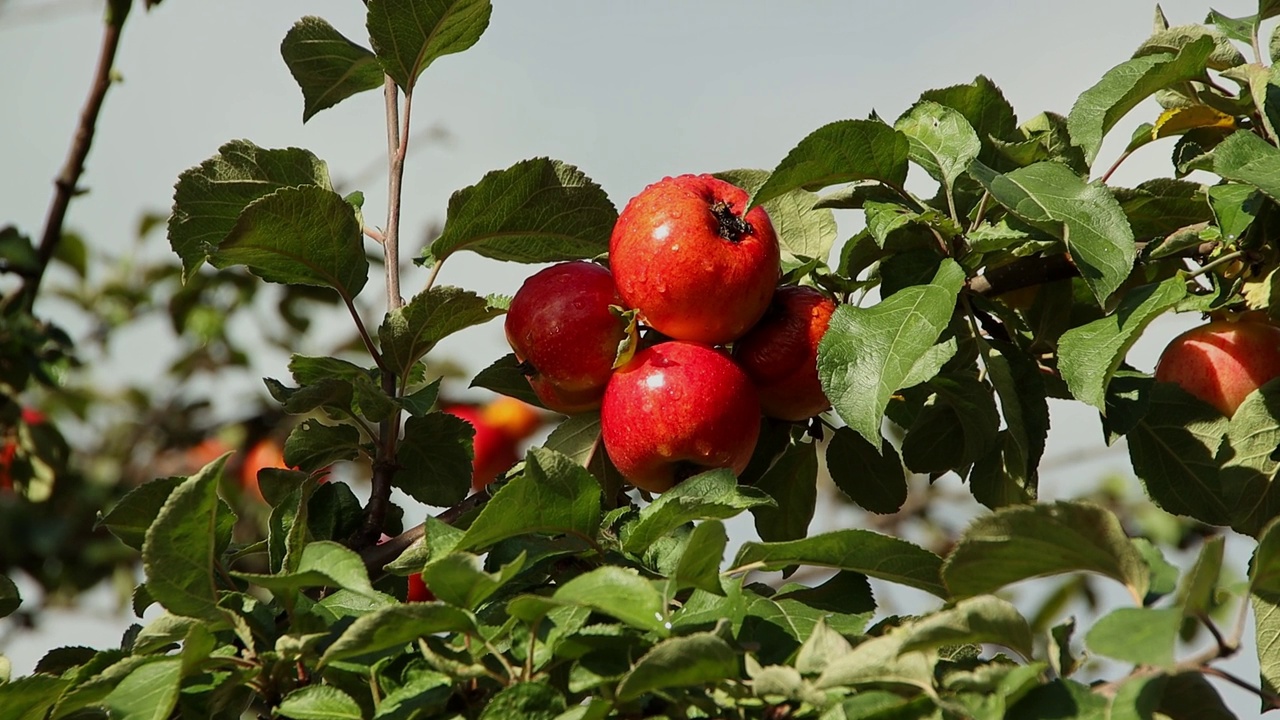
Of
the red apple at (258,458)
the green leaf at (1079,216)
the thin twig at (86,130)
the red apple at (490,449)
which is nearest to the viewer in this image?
the green leaf at (1079,216)

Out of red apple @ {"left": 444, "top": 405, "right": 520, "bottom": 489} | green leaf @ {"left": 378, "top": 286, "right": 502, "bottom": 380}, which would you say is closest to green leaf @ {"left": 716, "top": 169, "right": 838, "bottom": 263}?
green leaf @ {"left": 378, "top": 286, "right": 502, "bottom": 380}

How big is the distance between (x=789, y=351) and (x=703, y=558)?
399 millimetres

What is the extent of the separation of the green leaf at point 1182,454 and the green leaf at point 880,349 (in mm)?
355

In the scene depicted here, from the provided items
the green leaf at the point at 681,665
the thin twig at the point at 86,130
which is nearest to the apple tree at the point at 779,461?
the green leaf at the point at 681,665

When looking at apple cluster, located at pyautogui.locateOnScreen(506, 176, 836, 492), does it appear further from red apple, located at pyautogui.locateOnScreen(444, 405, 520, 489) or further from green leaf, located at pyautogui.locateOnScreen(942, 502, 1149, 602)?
red apple, located at pyautogui.locateOnScreen(444, 405, 520, 489)

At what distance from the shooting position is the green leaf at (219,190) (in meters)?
1.43

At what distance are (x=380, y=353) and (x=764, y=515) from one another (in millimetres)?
503

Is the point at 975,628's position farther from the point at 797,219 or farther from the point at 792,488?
the point at 797,219

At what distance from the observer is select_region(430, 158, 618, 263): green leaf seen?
1.44 meters

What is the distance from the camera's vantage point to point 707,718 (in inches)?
37.6

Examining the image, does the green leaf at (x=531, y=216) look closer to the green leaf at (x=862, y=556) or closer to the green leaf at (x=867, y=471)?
the green leaf at (x=867, y=471)

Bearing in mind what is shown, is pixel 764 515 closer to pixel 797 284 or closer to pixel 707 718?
pixel 797 284

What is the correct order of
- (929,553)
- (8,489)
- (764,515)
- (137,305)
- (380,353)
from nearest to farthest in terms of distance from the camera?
(929,553), (380,353), (764,515), (8,489), (137,305)

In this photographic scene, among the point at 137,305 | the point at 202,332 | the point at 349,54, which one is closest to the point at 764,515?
the point at 349,54
